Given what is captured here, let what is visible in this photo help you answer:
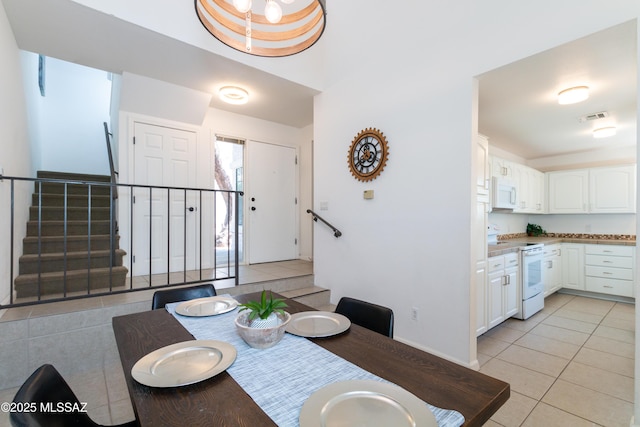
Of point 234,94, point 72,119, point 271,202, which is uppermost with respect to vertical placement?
point 72,119

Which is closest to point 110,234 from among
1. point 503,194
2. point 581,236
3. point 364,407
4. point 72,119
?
point 364,407

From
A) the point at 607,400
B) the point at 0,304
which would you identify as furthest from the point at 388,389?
the point at 0,304

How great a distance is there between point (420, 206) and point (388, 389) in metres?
2.01

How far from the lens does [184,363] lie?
102cm

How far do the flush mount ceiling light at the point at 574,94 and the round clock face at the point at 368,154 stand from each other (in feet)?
5.44

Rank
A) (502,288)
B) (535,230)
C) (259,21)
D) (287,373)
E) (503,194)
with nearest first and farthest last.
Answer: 1. (287,373)
2. (259,21)
3. (502,288)
4. (503,194)
5. (535,230)

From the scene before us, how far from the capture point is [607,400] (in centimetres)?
203

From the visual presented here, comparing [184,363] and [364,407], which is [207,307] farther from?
[364,407]

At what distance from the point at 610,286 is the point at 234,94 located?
6.05 metres

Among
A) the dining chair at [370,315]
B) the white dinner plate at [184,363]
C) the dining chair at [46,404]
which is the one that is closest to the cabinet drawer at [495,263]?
the dining chair at [370,315]

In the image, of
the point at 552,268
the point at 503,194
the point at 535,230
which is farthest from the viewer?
the point at 535,230

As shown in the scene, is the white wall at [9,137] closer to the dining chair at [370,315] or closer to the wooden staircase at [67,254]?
the wooden staircase at [67,254]

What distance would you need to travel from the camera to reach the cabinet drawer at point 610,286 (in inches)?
166

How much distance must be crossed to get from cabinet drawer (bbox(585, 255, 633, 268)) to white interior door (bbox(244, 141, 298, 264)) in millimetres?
4722
